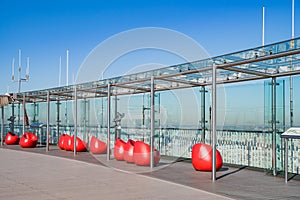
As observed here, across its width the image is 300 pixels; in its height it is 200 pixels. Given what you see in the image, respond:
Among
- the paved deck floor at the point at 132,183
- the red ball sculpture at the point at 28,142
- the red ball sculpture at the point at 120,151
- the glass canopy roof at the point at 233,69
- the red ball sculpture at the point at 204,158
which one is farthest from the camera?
the red ball sculpture at the point at 28,142

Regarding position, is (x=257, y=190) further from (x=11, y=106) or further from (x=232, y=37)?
(x=11, y=106)

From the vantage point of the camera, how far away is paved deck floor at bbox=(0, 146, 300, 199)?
6715 millimetres

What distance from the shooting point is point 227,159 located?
458 inches

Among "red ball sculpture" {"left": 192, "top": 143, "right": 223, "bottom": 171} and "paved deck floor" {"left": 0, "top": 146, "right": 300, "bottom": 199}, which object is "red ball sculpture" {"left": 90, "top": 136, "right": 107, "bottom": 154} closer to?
"paved deck floor" {"left": 0, "top": 146, "right": 300, "bottom": 199}

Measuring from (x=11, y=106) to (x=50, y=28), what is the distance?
6.73 metres

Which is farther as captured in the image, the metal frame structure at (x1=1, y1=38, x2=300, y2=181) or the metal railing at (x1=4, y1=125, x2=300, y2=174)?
the metal railing at (x1=4, y1=125, x2=300, y2=174)

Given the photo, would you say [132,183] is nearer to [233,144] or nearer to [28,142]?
[233,144]

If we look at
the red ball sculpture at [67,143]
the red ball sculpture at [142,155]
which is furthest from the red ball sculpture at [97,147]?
the red ball sculpture at [142,155]

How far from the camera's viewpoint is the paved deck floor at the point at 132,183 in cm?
671

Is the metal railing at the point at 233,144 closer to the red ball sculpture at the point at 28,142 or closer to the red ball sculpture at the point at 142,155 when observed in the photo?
the red ball sculpture at the point at 142,155

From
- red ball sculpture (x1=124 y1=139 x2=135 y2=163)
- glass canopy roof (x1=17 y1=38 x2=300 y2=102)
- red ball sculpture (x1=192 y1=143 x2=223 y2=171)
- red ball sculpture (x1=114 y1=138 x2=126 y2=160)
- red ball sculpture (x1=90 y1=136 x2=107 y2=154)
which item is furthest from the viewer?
A: red ball sculpture (x1=90 y1=136 x2=107 y2=154)

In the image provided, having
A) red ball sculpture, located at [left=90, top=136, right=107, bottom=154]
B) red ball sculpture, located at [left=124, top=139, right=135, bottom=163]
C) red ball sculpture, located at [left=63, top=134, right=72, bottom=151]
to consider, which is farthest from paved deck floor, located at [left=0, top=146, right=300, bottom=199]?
red ball sculpture, located at [left=63, top=134, right=72, bottom=151]

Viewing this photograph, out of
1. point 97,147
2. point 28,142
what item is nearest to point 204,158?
point 97,147

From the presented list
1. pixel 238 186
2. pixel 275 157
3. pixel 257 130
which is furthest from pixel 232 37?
pixel 238 186
